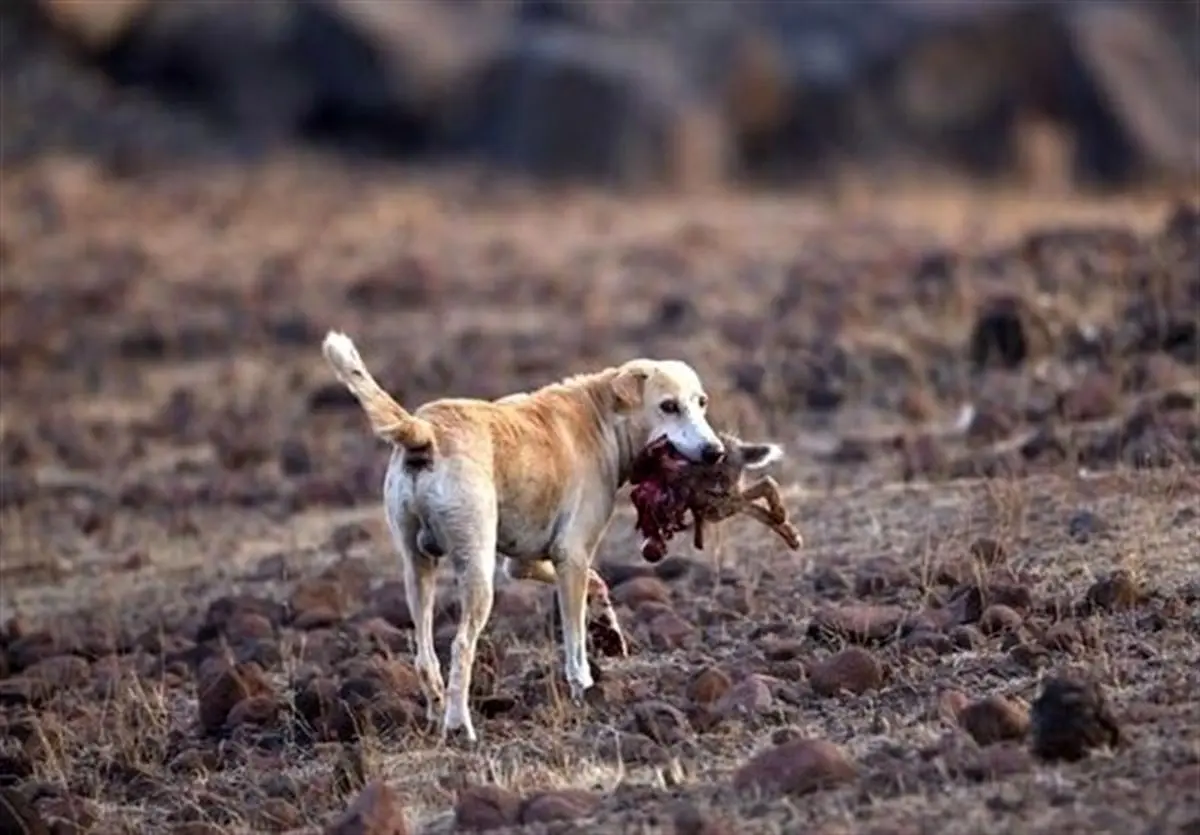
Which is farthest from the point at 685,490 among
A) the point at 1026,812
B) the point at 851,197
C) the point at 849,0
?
the point at 849,0

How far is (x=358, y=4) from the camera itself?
42.1 m

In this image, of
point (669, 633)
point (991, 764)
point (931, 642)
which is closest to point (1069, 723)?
point (991, 764)

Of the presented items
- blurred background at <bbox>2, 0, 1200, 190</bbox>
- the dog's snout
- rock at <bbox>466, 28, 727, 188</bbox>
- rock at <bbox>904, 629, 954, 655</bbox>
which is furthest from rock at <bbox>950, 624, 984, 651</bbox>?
rock at <bbox>466, 28, 727, 188</bbox>

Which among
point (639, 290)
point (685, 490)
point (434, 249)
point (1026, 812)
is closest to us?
point (1026, 812)

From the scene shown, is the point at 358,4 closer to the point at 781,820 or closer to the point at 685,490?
the point at 685,490

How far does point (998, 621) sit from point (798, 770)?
7.28ft

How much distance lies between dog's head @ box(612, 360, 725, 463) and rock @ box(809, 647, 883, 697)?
122 cm

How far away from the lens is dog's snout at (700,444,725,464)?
10.8 meters

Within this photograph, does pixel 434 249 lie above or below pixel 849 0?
below

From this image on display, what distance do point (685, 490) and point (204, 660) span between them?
2.77 metres

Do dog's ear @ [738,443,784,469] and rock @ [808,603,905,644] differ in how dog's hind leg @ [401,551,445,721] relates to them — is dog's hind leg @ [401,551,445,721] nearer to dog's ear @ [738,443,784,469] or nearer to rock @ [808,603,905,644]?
dog's ear @ [738,443,784,469]

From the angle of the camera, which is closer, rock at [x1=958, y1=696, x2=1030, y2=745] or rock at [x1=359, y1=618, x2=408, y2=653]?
rock at [x1=958, y1=696, x2=1030, y2=745]

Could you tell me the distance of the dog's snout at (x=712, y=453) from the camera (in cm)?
1082

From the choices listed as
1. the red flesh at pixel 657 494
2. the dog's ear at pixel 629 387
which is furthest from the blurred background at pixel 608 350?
the dog's ear at pixel 629 387
